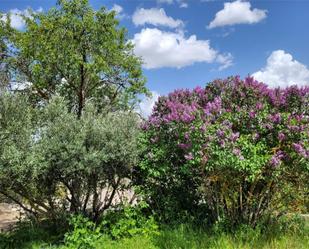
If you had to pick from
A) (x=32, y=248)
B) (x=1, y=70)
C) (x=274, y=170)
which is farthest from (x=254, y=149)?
(x=1, y=70)

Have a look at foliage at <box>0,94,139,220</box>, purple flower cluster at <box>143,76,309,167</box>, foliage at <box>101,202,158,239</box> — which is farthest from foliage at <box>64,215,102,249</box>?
purple flower cluster at <box>143,76,309,167</box>

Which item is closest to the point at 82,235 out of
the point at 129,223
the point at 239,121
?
the point at 129,223

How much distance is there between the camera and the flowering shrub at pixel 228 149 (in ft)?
20.9

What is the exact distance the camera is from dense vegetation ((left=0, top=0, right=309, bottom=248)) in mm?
6539

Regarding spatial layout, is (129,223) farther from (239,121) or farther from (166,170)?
(239,121)

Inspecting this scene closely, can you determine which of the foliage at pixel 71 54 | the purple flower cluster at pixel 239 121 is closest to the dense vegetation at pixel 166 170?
the purple flower cluster at pixel 239 121

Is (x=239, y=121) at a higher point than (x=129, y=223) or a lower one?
higher

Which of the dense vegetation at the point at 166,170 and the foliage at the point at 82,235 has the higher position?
the dense vegetation at the point at 166,170

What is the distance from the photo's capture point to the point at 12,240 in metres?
8.25

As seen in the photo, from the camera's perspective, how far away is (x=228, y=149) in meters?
6.25

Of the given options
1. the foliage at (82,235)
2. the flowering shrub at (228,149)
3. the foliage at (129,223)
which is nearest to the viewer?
the flowering shrub at (228,149)

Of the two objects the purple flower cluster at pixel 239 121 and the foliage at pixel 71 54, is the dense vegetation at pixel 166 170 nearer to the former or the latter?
the purple flower cluster at pixel 239 121

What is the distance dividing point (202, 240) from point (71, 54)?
5.68m

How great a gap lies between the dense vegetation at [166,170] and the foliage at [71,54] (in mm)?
2629
